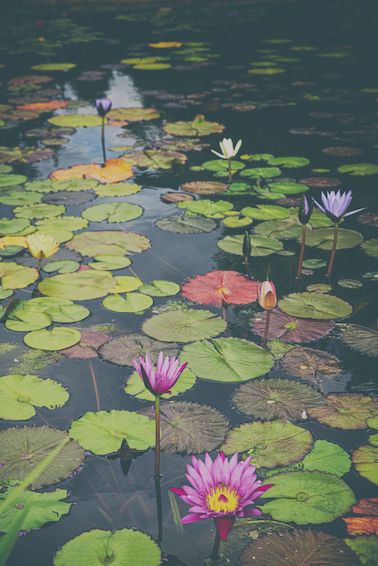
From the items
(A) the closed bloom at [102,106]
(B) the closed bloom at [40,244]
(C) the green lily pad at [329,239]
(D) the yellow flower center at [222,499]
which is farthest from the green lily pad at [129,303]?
(A) the closed bloom at [102,106]

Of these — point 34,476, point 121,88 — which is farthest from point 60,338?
point 121,88

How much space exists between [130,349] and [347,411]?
77 cm

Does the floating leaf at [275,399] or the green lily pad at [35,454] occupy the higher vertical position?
the floating leaf at [275,399]

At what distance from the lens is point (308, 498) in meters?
1.67

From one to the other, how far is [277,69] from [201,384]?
5874mm

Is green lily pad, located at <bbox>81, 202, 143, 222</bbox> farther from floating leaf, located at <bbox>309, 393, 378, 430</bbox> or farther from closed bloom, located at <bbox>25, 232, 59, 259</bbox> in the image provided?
floating leaf, located at <bbox>309, 393, 378, 430</bbox>

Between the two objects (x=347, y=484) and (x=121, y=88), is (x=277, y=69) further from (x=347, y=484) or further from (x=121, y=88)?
(x=347, y=484)

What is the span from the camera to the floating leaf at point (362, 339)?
2.36 meters

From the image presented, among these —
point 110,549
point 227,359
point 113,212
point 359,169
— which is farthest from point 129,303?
point 359,169

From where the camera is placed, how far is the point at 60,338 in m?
2.39

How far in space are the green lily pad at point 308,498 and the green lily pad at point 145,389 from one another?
19.0 inches

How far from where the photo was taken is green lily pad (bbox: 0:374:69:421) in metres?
2.01

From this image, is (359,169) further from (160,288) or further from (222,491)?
(222,491)

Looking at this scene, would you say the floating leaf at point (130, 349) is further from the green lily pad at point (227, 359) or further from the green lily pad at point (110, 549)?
the green lily pad at point (110, 549)
